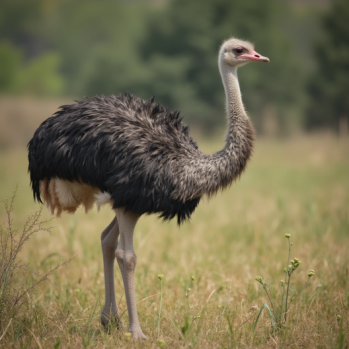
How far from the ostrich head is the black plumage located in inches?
21.1

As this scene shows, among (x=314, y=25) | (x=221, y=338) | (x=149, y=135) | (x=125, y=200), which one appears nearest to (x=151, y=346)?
(x=221, y=338)

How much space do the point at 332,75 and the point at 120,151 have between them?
25.6 m

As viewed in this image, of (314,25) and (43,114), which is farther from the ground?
(314,25)

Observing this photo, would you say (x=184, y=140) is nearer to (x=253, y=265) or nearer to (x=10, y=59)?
(x=253, y=265)

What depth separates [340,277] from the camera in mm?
4590

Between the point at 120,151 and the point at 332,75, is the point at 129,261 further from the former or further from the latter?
the point at 332,75

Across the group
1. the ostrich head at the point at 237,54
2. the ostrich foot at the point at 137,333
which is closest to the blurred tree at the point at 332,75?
the ostrich head at the point at 237,54

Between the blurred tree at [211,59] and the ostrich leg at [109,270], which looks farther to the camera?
the blurred tree at [211,59]

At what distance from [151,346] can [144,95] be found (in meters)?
26.3

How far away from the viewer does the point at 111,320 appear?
357cm

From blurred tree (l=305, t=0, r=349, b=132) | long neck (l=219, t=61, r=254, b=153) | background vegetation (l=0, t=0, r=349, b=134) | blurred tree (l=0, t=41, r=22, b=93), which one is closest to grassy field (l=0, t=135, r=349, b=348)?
long neck (l=219, t=61, r=254, b=153)

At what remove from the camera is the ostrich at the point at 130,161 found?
3264 mm

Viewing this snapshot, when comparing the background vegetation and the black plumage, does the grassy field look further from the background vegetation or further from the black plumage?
the background vegetation

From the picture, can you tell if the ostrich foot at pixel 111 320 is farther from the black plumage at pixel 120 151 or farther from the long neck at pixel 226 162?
the long neck at pixel 226 162
